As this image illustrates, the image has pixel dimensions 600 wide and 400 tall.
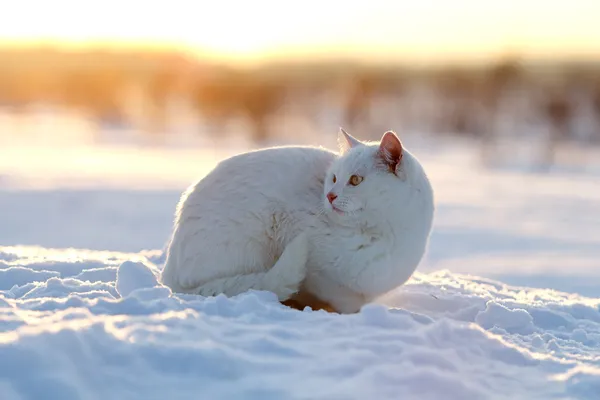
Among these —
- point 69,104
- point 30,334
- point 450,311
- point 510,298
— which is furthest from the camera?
point 69,104

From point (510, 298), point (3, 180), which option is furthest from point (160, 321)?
point (3, 180)

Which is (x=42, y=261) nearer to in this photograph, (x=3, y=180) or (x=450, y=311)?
(x=450, y=311)

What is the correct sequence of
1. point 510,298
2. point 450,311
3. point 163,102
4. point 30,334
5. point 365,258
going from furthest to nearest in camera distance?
1. point 163,102
2. point 510,298
3. point 450,311
4. point 365,258
5. point 30,334

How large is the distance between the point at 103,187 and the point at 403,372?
458 inches

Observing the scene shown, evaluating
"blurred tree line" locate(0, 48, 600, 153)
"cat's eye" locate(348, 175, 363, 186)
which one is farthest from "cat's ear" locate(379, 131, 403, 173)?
"blurred tree line" locate(0, 48, 600, 153)

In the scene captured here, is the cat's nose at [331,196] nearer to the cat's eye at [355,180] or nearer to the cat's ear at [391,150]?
the cat's eye at [355,180]

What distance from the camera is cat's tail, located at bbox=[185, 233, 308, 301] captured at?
144 inches

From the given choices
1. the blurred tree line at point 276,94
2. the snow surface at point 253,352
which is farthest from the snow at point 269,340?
the blurred tree line at point 276,94

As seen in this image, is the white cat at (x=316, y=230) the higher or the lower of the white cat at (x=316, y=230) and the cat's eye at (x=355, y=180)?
the lower

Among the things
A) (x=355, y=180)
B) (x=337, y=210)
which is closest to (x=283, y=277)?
(x=337, y=210)

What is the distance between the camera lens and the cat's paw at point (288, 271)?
3668 mm

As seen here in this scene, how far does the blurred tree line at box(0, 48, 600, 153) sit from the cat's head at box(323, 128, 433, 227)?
2575cm

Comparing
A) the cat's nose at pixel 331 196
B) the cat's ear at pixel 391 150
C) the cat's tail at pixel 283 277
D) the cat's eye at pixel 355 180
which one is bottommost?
the cat's tail at pixel 283 277

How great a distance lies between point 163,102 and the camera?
48.9 metres
